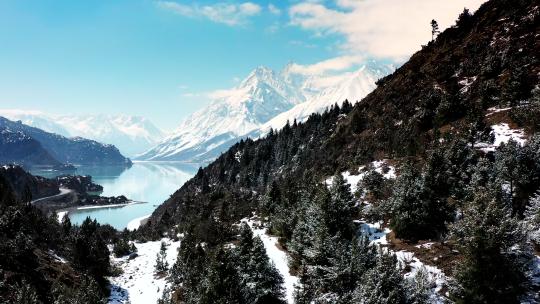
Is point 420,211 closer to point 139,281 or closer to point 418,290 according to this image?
point 418,290

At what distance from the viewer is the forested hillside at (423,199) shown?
25547mm

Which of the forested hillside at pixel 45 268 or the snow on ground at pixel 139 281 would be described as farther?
the snow on ground at pixel 139 281

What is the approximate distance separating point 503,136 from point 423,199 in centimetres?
2682

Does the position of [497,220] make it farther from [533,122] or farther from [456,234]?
[533,122]

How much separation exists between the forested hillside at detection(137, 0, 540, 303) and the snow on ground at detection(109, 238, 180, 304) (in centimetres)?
485

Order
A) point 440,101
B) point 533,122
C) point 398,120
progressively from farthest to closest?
point 398,120 < point 440,101 < point 533,122

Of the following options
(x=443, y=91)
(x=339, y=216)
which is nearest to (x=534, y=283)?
(x=339, y=216)

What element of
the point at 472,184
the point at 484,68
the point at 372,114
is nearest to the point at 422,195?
the point at 472,184

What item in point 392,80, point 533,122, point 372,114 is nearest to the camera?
point 533,122

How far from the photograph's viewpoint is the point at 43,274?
47.4m

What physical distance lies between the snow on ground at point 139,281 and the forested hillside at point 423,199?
485 centimetres

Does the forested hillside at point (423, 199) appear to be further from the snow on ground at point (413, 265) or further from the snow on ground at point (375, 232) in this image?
the snow on ground at point (375, 232)

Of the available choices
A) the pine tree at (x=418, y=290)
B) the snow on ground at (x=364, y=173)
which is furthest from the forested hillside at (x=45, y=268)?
the snow on ground at (x=364, y=173)

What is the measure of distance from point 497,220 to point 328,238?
51.9 ft
